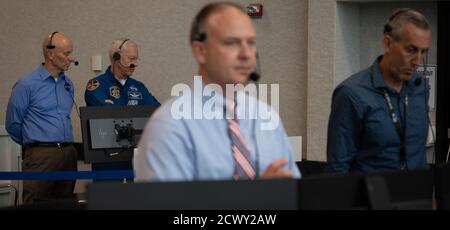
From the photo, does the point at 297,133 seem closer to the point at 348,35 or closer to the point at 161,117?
the point at 348,35

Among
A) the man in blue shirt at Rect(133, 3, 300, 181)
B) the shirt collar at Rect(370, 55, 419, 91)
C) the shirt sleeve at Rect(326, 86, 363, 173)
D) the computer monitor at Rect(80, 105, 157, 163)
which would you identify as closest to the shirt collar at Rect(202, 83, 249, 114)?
the man in blue shirt at Rect(133, 3, 300, 181)

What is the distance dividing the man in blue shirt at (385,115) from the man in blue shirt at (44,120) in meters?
3.71

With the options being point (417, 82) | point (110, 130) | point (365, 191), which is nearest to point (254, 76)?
point (365, 191)

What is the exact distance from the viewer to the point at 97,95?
22.0 feet

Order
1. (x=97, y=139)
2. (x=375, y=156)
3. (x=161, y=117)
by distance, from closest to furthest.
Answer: (x=161, y=117)
(x=375, y=156)
(x=97, y=139)

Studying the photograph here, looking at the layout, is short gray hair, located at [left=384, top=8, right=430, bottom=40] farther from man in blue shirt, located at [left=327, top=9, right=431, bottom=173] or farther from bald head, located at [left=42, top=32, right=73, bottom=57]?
bald head, located at [left=42, top=32, right=73, bottom=57]

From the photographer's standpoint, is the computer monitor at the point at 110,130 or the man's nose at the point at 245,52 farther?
the computer monitor at the point at 110,130

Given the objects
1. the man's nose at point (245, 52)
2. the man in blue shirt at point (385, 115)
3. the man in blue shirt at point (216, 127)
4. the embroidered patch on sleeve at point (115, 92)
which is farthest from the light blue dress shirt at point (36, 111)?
the man's nose at point (245, 52)

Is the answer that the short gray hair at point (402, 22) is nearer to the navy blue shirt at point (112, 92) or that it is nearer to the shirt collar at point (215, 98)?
the shirt collar at point (215, 98)

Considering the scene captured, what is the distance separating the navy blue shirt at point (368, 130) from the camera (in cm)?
339

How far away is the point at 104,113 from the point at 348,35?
2554mm

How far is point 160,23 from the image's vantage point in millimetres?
8773

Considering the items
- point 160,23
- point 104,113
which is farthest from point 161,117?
point 160,23

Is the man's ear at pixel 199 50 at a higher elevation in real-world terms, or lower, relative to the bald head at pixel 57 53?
lower
